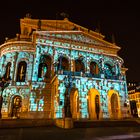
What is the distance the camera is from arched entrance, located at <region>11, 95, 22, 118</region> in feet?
78.3

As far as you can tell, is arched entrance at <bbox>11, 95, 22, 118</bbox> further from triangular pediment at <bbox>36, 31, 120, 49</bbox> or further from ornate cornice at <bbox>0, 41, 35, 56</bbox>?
triangular pediment at <bbox>36, 31, 120, 49</bbox>

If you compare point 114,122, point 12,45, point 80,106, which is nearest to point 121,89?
point 80,106

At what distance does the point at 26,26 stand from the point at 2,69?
12.2m

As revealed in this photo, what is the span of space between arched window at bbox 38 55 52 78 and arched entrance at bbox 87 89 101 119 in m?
8.19

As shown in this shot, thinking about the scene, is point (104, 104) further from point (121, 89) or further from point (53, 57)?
point (53, 57)

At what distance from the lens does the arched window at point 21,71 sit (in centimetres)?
2562

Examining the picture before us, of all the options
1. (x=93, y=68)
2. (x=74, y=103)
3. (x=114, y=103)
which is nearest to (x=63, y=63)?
(x=93, y=68)

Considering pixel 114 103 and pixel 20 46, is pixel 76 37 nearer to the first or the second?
pixel 20 46

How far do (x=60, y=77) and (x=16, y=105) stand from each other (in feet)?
30.4

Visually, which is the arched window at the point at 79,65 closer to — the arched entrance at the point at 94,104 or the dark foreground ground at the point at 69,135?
the arched entrance at the point at 94,104

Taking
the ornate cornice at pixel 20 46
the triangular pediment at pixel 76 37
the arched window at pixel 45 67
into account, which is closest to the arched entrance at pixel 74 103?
the arched window at pixel 45 67

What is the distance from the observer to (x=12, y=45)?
89.7ft

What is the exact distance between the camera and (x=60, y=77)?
70.4 ft

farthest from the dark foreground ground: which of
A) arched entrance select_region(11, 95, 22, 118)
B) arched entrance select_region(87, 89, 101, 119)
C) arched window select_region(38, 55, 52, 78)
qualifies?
arched window select_region(38, 55, 52, 78)
